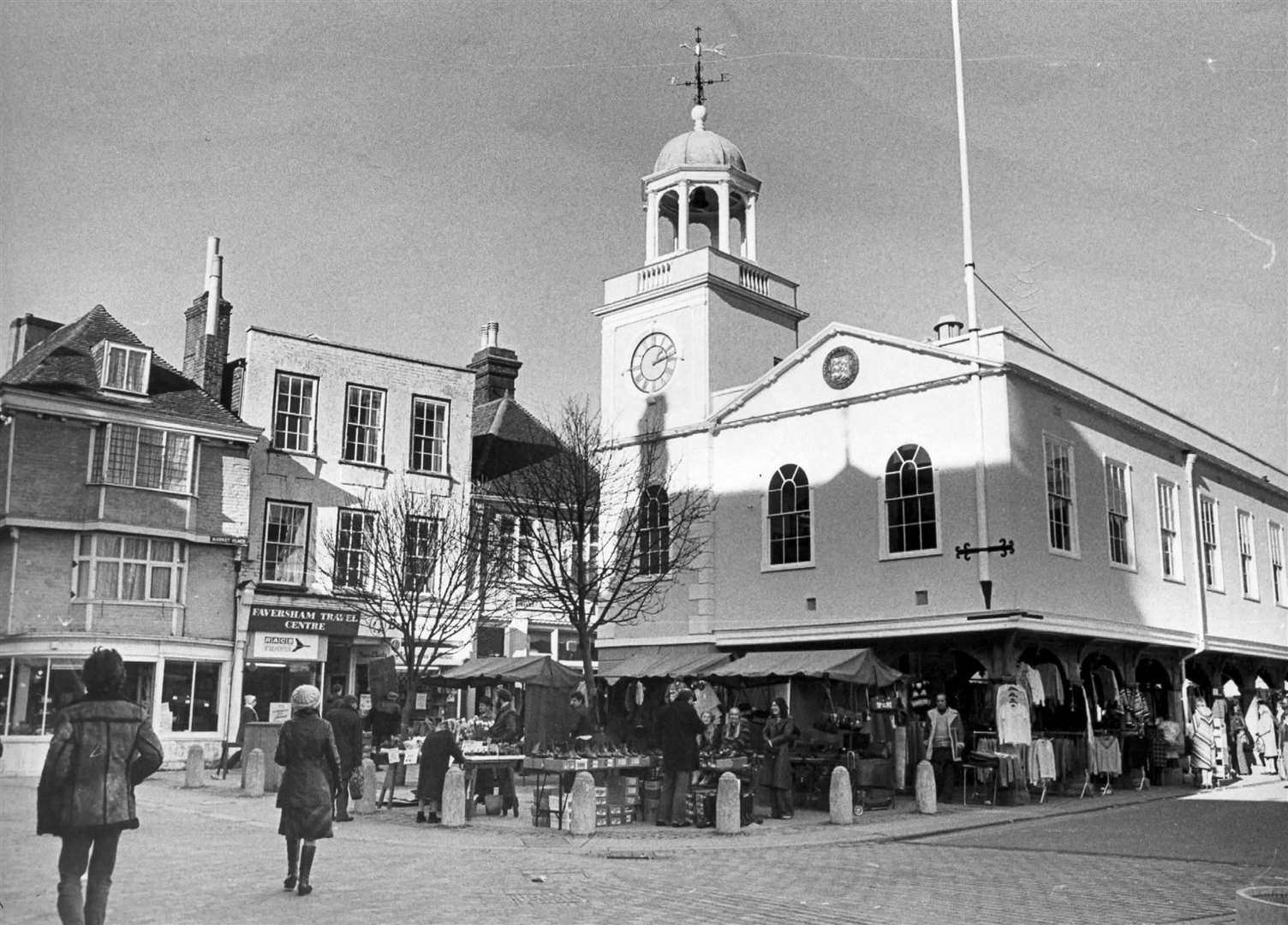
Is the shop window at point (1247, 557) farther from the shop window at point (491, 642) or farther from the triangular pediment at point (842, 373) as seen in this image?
the shop window at point (491, 642)

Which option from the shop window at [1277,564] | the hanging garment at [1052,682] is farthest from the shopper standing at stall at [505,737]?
the shop window at [1277,564]

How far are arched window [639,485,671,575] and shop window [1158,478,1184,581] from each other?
33.3ft

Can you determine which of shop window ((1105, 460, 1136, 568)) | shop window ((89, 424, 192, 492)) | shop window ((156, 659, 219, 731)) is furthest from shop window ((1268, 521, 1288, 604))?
shop window ((89, 424, 192, 492))

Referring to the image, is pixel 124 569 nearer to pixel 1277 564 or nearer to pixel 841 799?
pixel 841 799

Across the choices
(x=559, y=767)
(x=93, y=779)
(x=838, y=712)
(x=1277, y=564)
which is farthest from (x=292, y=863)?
(x=1277, y=564)

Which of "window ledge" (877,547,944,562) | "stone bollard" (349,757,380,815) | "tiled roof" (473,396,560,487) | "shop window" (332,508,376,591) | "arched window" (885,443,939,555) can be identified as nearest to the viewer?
"stone bollard" (349,757,380,815)

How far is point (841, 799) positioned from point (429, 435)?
14.9 meters

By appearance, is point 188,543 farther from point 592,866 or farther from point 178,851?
point 592,866

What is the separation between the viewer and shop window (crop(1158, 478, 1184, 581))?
2542cm

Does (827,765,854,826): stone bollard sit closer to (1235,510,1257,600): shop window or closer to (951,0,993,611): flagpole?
(951,0,993,611): flagpole

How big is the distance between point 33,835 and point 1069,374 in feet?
65.0

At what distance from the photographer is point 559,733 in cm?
2506

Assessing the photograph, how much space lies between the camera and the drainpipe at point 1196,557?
83.4ft

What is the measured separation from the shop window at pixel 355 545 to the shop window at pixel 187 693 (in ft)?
41.3
